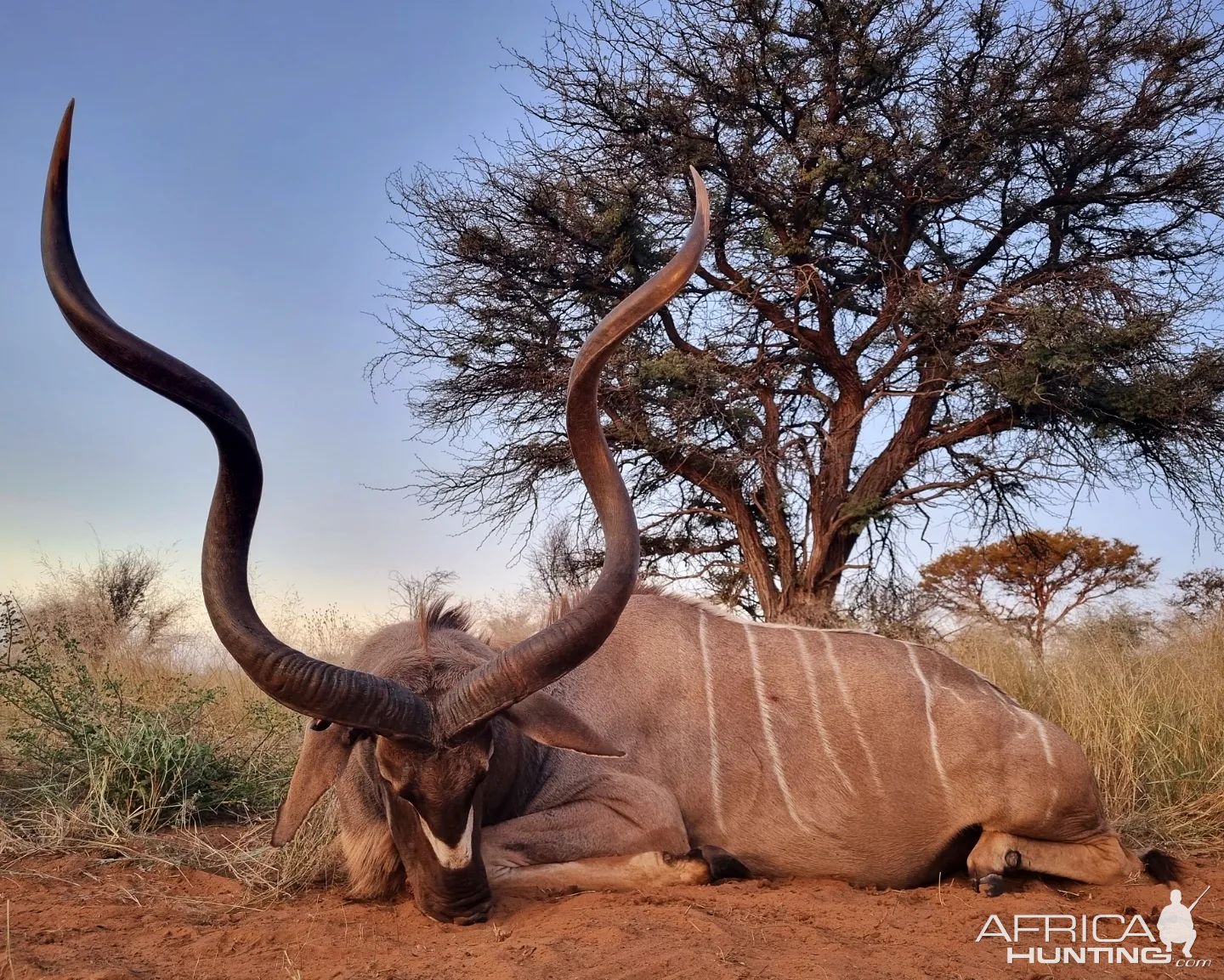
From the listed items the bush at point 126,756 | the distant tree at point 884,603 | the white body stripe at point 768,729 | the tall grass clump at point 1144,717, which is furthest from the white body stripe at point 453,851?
the distant tree at point 884,603

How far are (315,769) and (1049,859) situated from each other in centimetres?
260

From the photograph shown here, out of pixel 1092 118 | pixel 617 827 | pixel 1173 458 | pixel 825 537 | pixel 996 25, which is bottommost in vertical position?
pixel 617 827

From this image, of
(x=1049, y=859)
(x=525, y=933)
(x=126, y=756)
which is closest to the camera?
(x=525, y=933)

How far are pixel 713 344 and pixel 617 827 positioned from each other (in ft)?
28.7

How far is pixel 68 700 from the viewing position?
4949 mm

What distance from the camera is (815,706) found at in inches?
169

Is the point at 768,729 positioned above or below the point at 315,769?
above

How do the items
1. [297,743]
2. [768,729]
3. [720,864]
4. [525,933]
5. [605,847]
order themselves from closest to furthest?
1. [525,933]
2. [605,847]
3. [720,864]
4. [768,729]
5. [297,743]

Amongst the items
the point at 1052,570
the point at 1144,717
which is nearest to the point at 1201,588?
the point at 1052,570

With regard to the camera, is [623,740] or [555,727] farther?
[623,740]

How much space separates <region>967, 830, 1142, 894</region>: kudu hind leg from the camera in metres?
3.95

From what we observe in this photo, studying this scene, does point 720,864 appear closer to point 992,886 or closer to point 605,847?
point 605,847

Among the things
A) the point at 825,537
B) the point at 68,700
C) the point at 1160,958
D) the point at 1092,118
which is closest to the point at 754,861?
the point at 1160,958

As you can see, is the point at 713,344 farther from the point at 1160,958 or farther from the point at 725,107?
the point at 1160,958
